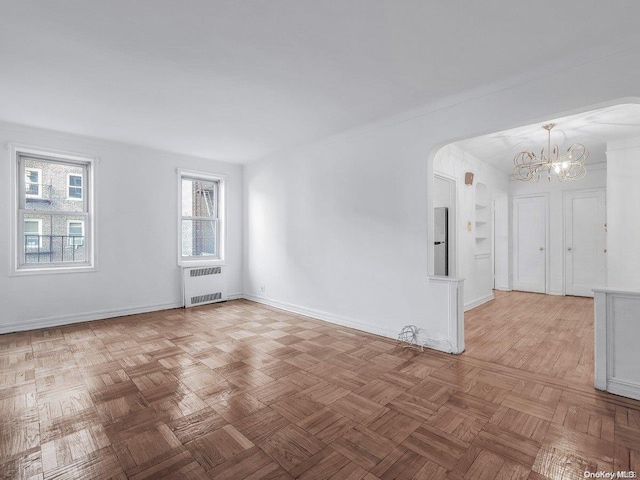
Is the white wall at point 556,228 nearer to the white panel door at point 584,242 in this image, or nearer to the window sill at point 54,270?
the white panel door at point 584,242

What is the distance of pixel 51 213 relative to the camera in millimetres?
4508

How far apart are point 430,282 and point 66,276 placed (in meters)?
4.96

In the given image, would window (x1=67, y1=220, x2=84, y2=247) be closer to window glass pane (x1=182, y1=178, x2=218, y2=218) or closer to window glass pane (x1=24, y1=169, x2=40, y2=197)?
window glass pane (x1=24, y1=169, x2=40, y2=197)

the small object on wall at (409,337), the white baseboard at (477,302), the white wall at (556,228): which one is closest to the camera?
the small object on wall at (409,337)

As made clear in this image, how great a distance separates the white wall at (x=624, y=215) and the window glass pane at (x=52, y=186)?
8.00 metres

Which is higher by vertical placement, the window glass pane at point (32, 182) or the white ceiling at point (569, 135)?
the white ceiling at point (569, 135)

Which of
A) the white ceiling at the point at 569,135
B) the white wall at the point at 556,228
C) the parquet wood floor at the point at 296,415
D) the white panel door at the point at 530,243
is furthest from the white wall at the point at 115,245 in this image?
the white wall at the point at 556,228

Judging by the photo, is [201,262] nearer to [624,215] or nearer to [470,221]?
[470,221]

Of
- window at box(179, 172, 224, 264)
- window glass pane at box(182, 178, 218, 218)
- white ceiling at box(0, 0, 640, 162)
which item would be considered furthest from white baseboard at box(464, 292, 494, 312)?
window glass pane at box(182, 178, 218, 218)

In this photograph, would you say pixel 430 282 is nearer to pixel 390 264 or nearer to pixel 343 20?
pixel 390 264

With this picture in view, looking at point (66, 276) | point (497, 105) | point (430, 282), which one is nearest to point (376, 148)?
point (497, 105)

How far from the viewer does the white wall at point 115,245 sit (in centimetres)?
421

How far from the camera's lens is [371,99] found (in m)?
3.41

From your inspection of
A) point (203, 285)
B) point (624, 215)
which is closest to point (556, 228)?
point (624, 215)
